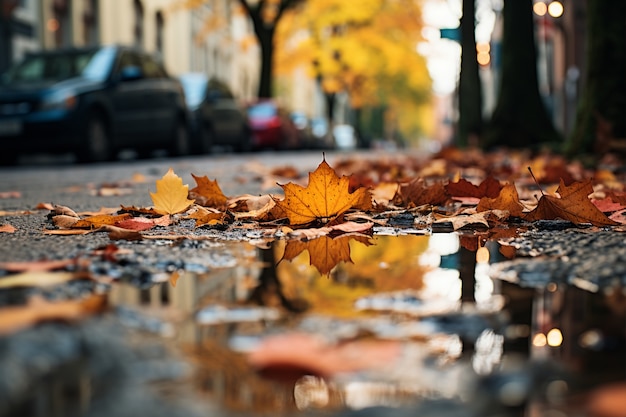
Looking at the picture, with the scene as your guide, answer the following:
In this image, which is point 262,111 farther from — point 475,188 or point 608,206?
point 608,206

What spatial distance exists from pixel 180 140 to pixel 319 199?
484 inches

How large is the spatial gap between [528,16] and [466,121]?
3.00 metres

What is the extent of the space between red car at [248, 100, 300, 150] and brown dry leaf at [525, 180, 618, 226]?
18847 millimetres

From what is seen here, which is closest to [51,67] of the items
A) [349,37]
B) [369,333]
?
[369,333]

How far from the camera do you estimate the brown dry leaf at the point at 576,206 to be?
3031 mm

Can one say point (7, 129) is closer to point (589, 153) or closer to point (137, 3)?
point (589, 153)

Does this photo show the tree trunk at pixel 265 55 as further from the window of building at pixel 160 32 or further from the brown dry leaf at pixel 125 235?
the brown dry leaf at pixel 125 235

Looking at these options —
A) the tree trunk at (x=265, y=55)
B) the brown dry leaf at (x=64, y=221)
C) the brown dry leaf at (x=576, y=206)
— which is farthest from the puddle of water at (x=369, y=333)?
the tree trunk at (x=265, y=55)

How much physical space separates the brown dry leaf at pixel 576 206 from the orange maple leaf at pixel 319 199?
65 cm

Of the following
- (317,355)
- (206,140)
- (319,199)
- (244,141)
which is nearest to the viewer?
(317,355)

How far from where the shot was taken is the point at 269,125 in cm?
2252

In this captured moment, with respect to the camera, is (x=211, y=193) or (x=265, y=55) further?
(x=265, y=55)

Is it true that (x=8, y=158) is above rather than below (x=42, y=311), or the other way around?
above

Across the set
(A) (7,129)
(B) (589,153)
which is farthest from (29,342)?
(A) (7,129)
